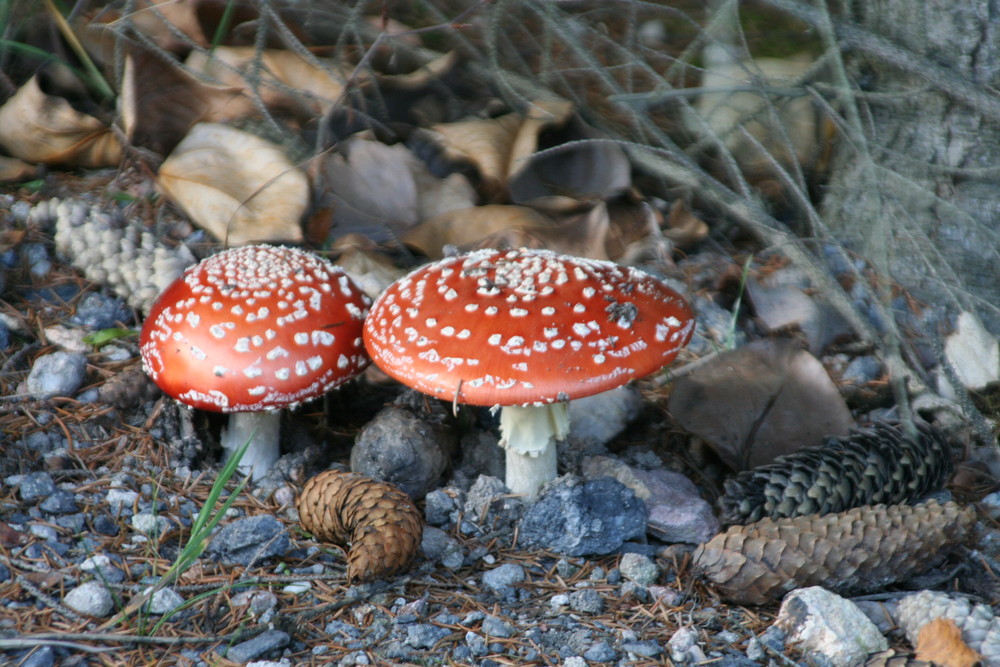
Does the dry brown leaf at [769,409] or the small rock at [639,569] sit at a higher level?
the dry brown leaf at [769,409]

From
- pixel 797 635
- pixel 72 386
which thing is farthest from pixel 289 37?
pixel 797 635

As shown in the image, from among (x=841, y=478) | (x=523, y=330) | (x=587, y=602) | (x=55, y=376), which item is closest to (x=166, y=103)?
(x=55, y=376)

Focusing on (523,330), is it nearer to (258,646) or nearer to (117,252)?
A: (258,646)

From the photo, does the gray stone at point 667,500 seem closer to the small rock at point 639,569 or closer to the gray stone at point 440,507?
the small rock at point 639,569

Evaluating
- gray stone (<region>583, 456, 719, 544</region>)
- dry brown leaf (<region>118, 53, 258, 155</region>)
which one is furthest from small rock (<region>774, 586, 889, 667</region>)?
dry brown leaf (<region>118, 53, 258, 155</region>)

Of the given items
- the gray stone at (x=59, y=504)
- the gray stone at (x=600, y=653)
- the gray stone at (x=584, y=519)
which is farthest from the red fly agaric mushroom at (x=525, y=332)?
the gray stone at (x=59, y=504)

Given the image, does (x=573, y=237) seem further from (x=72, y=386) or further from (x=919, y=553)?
(x=72, y=386)

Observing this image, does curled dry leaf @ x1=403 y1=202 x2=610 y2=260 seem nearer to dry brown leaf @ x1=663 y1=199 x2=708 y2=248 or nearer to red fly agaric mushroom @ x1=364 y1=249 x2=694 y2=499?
dry brown leaf @ x1=663 y1=199 x2=708 y2=248
